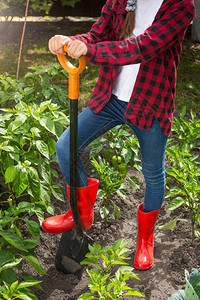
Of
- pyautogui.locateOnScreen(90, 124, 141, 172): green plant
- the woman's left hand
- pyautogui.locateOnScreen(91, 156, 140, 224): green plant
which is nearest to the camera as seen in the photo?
the woman's left hand

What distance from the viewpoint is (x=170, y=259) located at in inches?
85.7

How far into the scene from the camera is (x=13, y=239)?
180cm

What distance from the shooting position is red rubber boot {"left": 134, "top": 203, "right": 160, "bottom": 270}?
6.84ft

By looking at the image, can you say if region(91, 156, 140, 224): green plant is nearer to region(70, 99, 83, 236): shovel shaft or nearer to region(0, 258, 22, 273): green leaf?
region(70, 99, 83, 236): shovel shaft

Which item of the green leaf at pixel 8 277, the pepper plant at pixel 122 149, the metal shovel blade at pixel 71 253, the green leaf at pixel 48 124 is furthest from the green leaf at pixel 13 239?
the pepper plant at pixel 122 149

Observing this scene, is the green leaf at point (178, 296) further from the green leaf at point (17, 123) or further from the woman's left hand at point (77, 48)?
the green leaf at point (17, 123)

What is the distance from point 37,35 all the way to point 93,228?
328cm

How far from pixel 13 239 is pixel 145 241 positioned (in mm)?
675

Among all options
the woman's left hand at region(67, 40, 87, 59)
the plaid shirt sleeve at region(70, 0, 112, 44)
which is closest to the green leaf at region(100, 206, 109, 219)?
the plaid shirt sleeve at region(70, 0, 112, 44)

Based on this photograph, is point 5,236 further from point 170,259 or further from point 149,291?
point 170,259

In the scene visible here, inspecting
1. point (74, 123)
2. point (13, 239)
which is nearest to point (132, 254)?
point (13, 239)

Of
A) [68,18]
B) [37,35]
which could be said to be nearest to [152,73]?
[37,35]

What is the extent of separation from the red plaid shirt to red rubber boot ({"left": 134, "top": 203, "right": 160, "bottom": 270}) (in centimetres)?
47

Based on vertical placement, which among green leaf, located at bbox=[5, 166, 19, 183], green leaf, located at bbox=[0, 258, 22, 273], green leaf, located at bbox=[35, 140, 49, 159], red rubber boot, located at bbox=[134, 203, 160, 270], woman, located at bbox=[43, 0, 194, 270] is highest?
woman, located at bbox=[43, 0, 194, 270]
